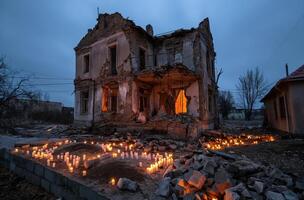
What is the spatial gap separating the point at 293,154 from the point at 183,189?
5.06 meters

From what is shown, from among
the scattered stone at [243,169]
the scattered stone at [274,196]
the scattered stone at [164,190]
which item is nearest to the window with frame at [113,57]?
the scattered stone at [164,190]

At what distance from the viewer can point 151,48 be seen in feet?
54.9

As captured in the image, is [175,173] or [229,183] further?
[175,173]

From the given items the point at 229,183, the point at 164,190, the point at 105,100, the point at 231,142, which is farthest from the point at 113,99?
the point at 229,183

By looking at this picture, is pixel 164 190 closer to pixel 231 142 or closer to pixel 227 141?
pixel 231 142

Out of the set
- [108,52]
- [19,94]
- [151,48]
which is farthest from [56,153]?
[151,48]

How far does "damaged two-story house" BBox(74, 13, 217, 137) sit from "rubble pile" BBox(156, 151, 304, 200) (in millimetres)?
7998

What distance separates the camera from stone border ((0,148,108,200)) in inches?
162

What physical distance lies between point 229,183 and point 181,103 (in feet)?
38.8

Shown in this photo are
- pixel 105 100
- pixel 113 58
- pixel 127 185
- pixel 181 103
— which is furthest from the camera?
pixel 113 58

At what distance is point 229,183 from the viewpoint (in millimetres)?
3621

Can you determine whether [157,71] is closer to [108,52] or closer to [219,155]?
[108,52]

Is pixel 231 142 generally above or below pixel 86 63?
below

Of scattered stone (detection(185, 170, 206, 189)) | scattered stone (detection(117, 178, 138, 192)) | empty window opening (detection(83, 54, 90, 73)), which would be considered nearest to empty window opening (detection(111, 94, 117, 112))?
empty window opening (detection(83, 54, 90, 73))
